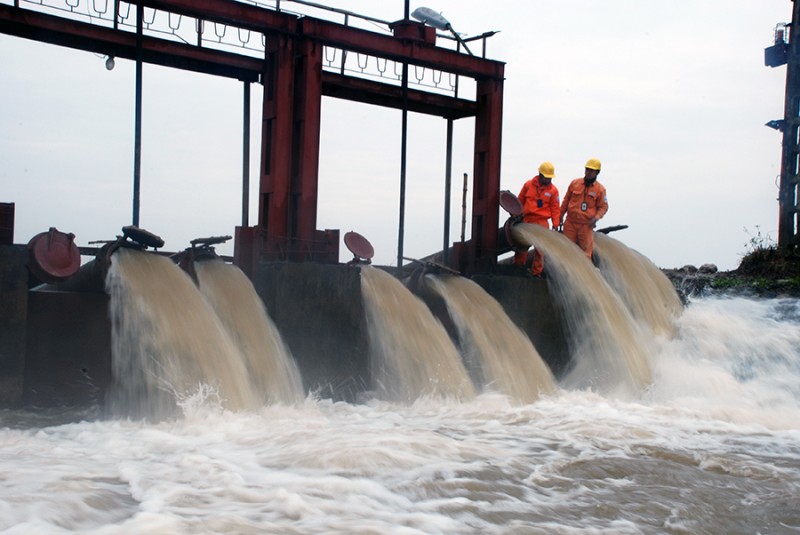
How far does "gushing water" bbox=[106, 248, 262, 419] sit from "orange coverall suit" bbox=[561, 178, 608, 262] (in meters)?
6.14

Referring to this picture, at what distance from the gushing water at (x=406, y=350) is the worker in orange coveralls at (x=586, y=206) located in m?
3.36

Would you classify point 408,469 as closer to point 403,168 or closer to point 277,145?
point 277,145

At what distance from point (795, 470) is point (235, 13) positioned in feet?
28.0

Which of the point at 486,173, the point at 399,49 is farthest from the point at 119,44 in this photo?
the point at 486,173

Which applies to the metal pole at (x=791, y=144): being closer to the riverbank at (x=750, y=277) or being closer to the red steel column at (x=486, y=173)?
the riverbank at (x=750, y=277)

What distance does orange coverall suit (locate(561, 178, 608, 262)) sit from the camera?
1341 centimetres

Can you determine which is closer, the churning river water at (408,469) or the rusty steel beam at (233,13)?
the churning river water at (408,469)

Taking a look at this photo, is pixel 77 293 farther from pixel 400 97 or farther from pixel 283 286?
pixel 400 97

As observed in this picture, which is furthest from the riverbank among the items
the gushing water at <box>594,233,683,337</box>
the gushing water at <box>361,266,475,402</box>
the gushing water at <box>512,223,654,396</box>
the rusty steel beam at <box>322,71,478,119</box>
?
the gushing water at <box>361,266,475,402</box>

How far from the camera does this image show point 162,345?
348 inches

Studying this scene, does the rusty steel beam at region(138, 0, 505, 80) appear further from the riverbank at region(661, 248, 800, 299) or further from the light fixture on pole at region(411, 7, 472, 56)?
the riverbank at region(661, 248, 800, 299)

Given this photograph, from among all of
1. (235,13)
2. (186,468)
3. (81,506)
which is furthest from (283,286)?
(81,506)

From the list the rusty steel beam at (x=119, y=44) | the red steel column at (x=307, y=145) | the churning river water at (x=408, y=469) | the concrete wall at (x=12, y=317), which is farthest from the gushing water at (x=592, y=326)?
Answer: the concrete wall at (x=12, y=317)

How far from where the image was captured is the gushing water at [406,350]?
1070 centimetres
